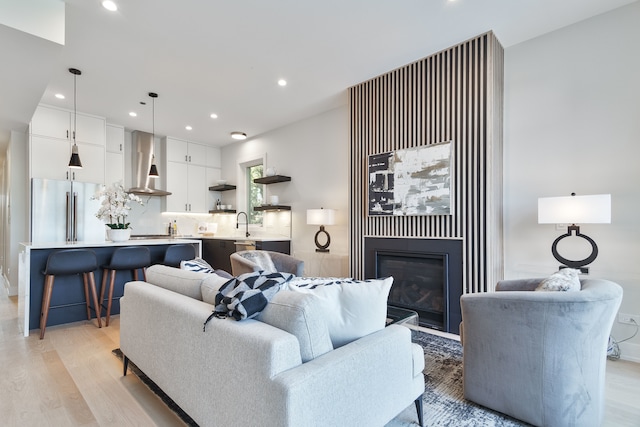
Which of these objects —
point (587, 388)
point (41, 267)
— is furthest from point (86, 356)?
point (587, 388)

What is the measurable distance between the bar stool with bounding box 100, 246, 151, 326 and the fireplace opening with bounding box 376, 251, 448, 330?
2.81m

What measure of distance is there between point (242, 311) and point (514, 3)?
126 inches

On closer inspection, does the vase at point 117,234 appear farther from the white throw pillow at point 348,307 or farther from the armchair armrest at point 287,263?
the white throw pillow at point 348,307

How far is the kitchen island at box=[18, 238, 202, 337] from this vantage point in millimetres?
3225

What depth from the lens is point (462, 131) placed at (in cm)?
322

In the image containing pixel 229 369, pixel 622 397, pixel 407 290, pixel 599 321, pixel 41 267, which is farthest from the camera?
pixel 407 290

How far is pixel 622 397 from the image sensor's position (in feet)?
6.81

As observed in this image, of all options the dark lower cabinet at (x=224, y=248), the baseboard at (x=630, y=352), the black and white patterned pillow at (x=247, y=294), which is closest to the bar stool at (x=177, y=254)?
the dark lower cabinet at (x=224, y=248)

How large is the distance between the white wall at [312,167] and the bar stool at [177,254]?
6.12 ft

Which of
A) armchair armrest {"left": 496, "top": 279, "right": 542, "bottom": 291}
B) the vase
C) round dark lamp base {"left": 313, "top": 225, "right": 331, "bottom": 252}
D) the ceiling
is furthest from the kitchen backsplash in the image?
armchair armrest {"left": 496, "top": 279, "right": 542, "bottom": 291}

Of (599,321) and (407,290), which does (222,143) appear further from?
(599,321)

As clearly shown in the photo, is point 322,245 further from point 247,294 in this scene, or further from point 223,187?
point 247,294

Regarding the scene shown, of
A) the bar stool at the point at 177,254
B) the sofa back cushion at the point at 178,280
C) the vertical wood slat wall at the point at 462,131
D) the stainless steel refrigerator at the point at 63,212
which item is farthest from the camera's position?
the stainless steel refrigerator at the point at 63,212

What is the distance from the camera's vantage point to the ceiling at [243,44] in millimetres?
2689
